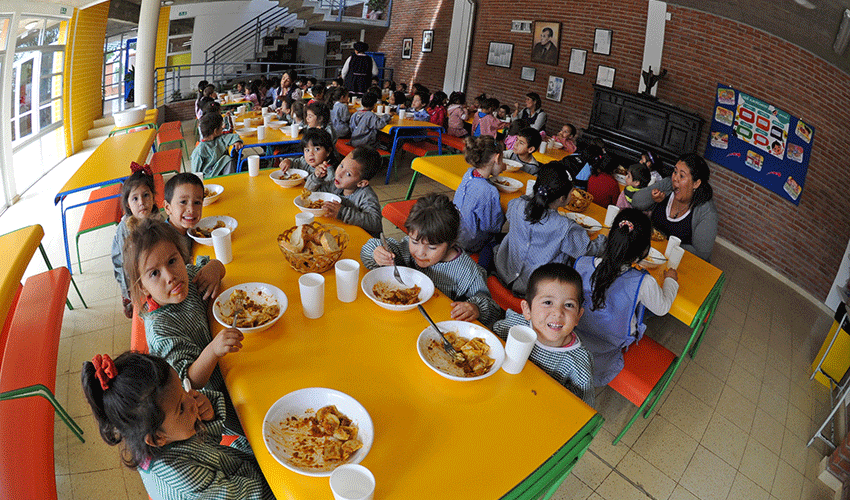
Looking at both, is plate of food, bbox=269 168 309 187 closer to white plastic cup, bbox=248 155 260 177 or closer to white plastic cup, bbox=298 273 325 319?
white plastic cup, bbox=248 155 260 177

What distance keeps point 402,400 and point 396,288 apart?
65 cm

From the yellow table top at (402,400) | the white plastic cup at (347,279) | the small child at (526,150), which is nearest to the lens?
the yellow table top at (402,400)

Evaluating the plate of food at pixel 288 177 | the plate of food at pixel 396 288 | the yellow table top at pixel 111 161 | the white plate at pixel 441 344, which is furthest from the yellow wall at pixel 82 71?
the white plate at pixel 441 344

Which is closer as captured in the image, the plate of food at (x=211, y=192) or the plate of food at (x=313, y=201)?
the plate of food at (x=313, y=201)

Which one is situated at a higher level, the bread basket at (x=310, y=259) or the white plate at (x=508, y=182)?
the white plate at (x=508, y=182)

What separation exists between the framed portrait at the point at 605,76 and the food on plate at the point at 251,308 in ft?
23.7

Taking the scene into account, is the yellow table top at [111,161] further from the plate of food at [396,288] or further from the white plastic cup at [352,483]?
the white plastic cup at [352,483]

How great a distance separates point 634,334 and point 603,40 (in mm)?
6654

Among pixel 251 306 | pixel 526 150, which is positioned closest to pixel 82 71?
pixel 526 150

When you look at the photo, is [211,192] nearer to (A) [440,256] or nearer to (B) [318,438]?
(A) [440,256]

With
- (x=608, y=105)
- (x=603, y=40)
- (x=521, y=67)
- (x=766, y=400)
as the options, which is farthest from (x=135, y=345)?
(x=521, y=67)

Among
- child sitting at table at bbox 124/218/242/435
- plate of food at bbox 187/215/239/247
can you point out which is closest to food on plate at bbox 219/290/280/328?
child sitting at table at bbox 124/218/242/435

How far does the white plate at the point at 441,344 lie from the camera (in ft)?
4.82

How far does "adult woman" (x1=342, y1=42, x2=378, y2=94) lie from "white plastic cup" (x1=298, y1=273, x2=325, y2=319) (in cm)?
692
